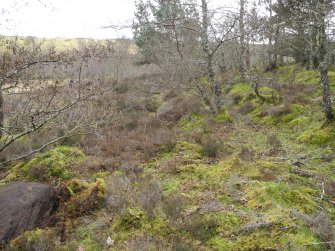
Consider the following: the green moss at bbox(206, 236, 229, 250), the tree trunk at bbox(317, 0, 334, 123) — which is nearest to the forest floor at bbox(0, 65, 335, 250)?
the green moss at bbox(206, 236, 229, 250)

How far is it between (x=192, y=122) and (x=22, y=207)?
8109 mm

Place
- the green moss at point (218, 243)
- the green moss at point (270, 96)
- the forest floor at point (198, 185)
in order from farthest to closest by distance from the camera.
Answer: the green moss at point (270, 96) → the forest floor at point (198, 185) → the green moss at point (218, 243)

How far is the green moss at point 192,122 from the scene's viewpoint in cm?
1247

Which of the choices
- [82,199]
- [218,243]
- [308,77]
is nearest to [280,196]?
[218,243]

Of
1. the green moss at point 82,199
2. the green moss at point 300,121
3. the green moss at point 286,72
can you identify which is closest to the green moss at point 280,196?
the green moss at point 82,199

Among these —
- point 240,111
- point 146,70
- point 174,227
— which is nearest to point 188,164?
point 174,227

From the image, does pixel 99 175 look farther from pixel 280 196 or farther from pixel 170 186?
pixel 280 196

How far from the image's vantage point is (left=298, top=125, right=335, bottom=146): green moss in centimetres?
905

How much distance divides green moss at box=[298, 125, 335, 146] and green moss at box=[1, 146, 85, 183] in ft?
20.9

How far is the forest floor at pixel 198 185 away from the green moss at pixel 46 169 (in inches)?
1.0

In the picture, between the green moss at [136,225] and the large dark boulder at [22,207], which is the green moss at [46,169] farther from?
the green moss at [136,225]

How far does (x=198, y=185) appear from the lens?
279 inches

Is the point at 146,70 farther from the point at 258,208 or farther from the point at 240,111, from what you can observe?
the point at 258,208

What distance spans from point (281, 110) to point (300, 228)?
8.04 meters
